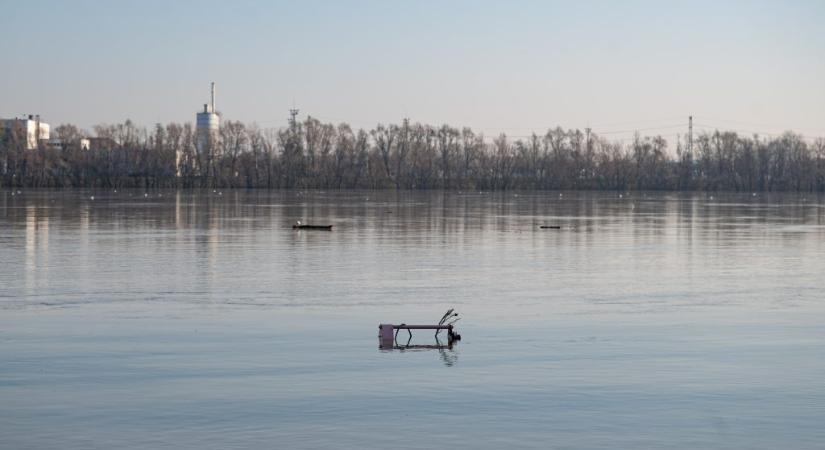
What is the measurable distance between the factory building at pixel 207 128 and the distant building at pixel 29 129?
64.3ft

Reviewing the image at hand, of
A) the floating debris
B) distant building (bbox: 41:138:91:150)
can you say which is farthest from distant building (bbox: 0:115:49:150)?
the floating debris

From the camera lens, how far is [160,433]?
1045cm

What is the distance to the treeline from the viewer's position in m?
146

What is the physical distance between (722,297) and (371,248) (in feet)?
41.5

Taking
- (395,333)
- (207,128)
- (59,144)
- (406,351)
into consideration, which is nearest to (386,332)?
(406,351)

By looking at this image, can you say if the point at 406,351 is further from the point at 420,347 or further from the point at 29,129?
the point at 29,129

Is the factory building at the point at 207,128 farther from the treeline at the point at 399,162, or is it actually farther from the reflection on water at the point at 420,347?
the reflection on water at the point at 420,347

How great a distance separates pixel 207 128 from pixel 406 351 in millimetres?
156841

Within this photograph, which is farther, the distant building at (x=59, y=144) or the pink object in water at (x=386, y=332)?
the distant building at (x=59, y=144)

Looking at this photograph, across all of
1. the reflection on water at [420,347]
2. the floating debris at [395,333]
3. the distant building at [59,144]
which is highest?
the distant building at [59,144]

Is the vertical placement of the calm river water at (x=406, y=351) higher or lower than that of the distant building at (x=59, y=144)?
lower

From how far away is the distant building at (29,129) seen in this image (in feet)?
483

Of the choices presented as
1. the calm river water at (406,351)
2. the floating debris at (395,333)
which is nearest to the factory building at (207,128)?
the calm river water at (406,351)

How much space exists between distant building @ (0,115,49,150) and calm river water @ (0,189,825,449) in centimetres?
12355
